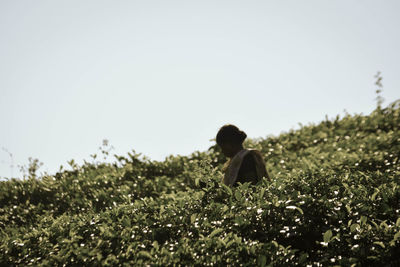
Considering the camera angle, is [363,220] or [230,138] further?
[230,138]

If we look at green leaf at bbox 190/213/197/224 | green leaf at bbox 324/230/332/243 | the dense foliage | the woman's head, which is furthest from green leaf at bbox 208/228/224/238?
the woman's head

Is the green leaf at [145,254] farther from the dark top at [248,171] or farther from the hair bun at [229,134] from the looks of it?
the hair bun at [229,134]

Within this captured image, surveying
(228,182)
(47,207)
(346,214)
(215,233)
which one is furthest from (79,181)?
(346,214)

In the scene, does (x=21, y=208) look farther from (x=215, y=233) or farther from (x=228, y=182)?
(x=215, y=233)

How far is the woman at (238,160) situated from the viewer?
5.05 m

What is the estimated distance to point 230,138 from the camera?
524cm

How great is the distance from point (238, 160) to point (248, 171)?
0.68 feet

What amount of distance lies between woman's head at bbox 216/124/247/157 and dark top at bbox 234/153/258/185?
0.82ft

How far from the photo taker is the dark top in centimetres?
505

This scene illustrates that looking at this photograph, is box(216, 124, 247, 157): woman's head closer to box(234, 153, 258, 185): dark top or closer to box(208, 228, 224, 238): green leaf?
box(234, 153, 258, 185): dark top

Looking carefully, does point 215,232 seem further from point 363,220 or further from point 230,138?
point 230,138

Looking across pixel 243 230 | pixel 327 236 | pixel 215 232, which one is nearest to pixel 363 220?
pixel 327 236

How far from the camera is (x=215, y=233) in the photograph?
3520 millimetres

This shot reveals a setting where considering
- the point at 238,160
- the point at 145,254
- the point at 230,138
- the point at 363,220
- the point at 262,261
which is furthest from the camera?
the point at 230,138
